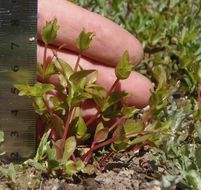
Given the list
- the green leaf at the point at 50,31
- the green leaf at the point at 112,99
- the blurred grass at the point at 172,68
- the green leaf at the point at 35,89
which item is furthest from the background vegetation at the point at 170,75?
the green leaf at the point at 50,31

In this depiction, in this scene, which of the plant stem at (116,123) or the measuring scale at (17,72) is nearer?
the measuring scale at (17,72)

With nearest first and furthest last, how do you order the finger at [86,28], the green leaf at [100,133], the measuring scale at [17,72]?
the measuring scale at [17,72] → the green leaf at [100,133] → the finger at [86,28]

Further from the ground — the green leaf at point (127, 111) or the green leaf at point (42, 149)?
the green leaf at point (127, 111)

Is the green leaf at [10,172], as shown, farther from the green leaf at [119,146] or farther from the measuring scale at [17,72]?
the green leaf at [119,146]

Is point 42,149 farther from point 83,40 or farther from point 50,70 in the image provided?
point 83,40

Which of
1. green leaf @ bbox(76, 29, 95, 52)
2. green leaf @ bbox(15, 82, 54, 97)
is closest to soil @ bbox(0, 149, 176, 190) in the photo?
green leaf @ bbox(15, 82, 54, 97)

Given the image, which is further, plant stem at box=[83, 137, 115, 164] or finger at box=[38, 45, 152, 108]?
finger at box=[38, 45, 152, 108]

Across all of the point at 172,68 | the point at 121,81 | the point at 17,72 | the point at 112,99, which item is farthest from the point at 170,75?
the point at 17,72

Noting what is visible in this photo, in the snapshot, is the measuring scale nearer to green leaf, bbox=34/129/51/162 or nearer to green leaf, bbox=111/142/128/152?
green leaf, bbox=34/129/51/162
